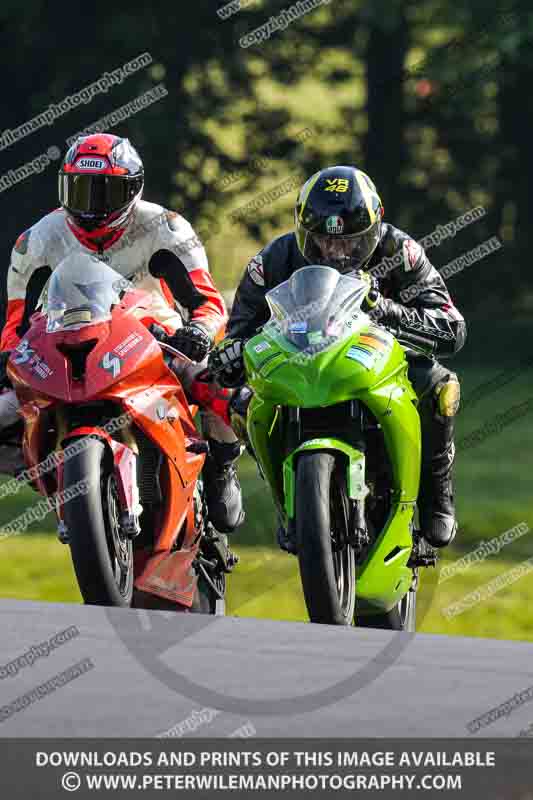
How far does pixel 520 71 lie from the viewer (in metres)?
30.5

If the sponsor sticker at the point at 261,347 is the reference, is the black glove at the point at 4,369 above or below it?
→ above

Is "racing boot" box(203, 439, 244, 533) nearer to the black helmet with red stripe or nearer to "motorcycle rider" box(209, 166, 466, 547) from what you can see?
"motorcycle rider" box(209, 166, 466, 547)

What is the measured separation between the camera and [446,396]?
7.99 meters

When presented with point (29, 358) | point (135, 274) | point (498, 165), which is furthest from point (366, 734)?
point (498, 165)

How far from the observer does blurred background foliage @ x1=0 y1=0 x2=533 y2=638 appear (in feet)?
94.2

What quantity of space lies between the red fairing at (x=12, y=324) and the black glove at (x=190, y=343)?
2.59 ft

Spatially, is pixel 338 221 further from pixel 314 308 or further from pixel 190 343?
pixel 190 343

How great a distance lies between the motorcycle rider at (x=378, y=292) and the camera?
26.0 ft

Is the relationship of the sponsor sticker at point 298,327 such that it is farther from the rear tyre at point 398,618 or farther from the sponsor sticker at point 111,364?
the rear tyre at point 398,618

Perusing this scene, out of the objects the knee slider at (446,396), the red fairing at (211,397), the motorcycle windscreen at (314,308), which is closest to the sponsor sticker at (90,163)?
the red fairing at (211,397)

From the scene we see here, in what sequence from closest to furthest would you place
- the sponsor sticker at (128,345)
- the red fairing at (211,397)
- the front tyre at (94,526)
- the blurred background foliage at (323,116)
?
the front tyre at (94,526), the sponsor sticker at (128,345), the red fairing at (211,397), the blurred background foliage at (323,116)

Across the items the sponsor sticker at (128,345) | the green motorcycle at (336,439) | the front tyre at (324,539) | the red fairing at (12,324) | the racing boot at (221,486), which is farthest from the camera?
the racing boot at (221,486)
